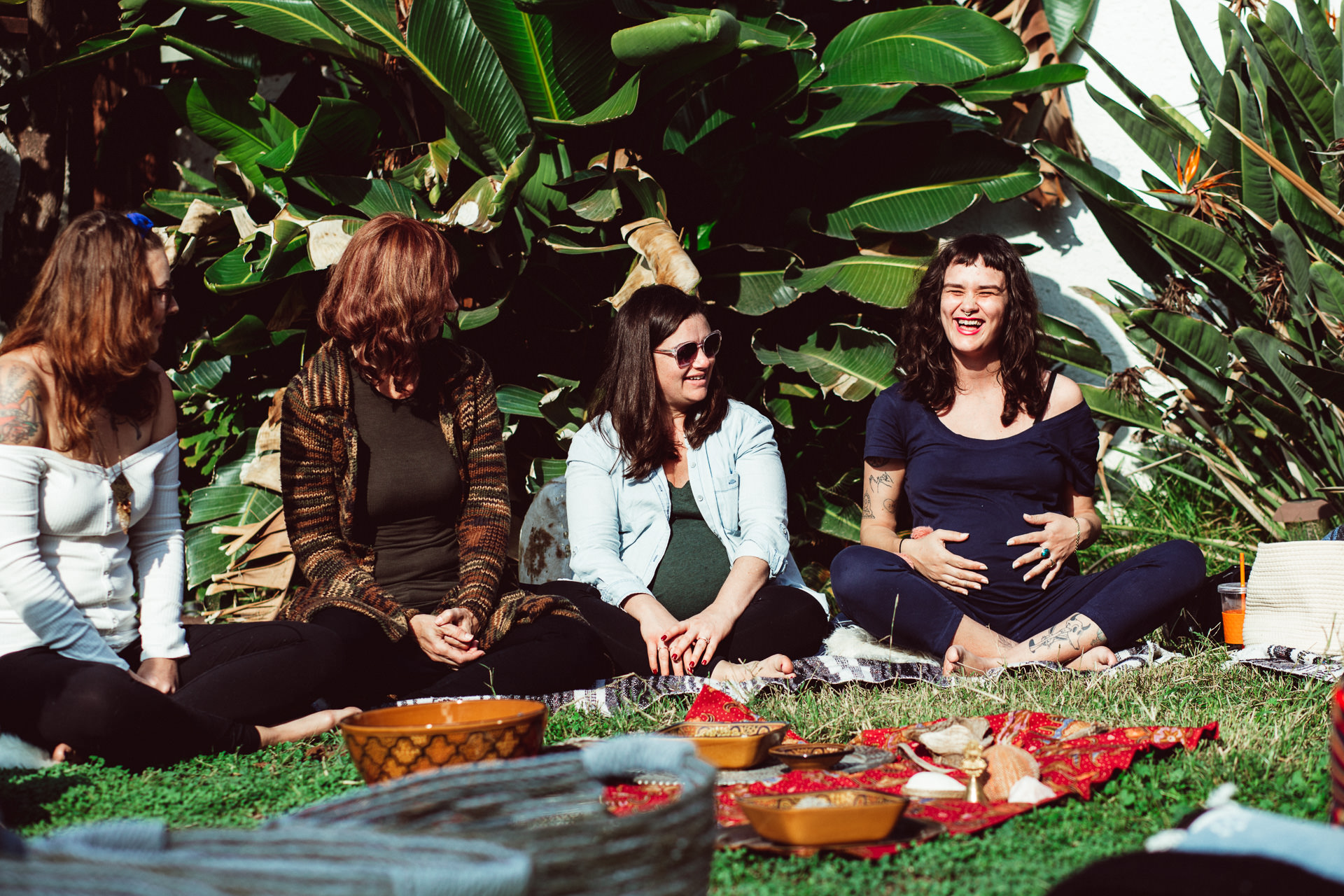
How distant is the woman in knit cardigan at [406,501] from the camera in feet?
10.9

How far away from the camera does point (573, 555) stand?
3873 millimetres

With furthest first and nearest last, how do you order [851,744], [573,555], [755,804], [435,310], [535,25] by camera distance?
[535,25] < [573,555] < [435,310] < [851,744] < [755,804]

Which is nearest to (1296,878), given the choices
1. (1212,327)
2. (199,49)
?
(1212,327)

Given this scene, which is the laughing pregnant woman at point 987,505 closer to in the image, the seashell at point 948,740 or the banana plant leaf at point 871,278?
the banana plant leaf at point 871,278

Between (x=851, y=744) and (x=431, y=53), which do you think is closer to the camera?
(x=851, y=744)

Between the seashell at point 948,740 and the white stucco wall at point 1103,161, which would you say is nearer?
the seashell at point 948,740

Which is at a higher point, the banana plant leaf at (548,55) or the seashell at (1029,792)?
the banana plant leaf at (548,55)

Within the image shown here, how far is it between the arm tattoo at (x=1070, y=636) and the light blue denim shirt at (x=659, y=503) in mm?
886

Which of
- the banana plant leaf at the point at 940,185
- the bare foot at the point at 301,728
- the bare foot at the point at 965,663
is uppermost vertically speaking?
the banana plant leaf at the point at 940,185

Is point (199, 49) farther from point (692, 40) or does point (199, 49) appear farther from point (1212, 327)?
point (1212, 327)

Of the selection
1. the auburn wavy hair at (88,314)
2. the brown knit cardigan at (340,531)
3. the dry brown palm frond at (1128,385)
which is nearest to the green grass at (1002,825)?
the brown knit cardigan at (340,531)

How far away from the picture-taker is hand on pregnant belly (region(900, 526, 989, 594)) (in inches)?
145

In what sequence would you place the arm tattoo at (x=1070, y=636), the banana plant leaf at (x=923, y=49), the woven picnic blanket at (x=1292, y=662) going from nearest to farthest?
the woven picnic blanket at (x=1292, y=662) → the arm tattoo at (x=1070, y=636) → the banana plant leaf at (x=923, y=49)

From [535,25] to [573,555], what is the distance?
2169 millimetres
